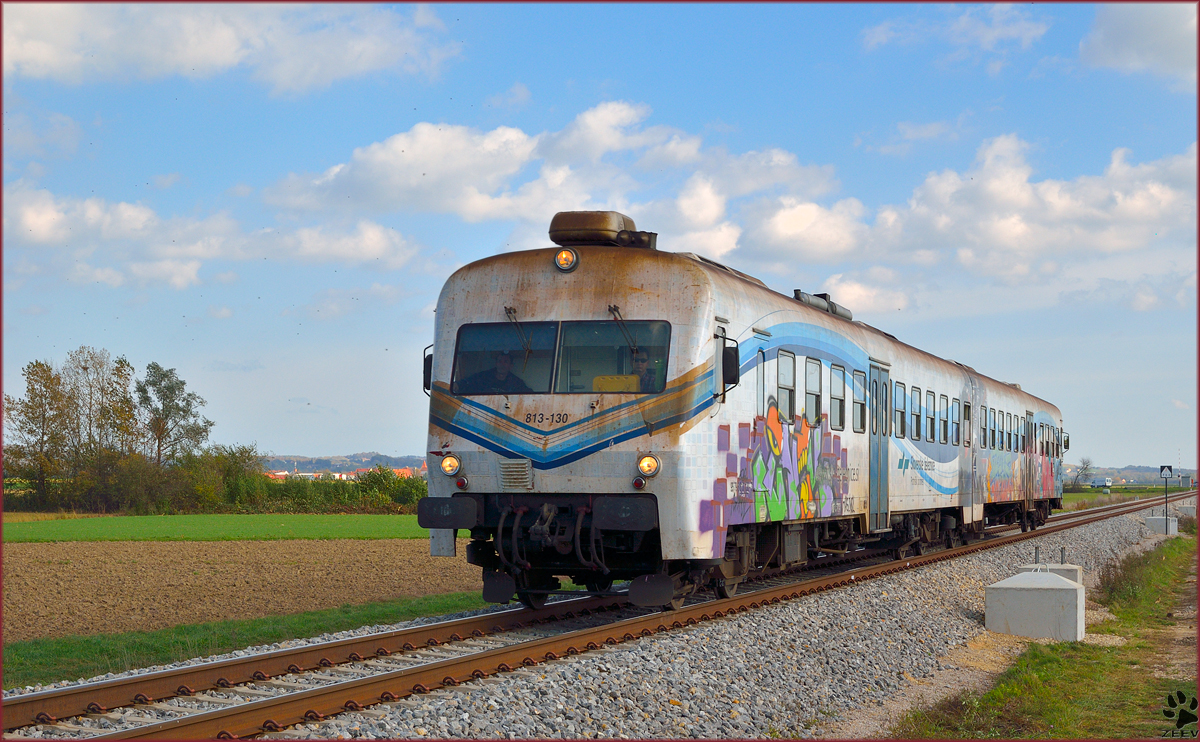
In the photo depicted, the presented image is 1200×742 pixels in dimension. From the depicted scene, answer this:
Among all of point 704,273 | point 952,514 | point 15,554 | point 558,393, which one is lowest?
point 15,554

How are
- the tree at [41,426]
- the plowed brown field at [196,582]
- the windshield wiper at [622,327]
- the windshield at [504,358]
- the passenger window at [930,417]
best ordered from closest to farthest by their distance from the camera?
the windshield wiper at [622,327] → the windshield at [504,358] → the plowed brown field at [196,582] → the passenger window at [930,417] → the tree at [41,426]

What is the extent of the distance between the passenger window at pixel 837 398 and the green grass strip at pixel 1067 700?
11.7 feet

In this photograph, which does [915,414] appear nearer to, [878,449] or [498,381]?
[878,449]

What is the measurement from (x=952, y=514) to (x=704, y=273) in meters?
14.0

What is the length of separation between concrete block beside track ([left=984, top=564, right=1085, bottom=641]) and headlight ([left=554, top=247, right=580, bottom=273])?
7111 millimetres

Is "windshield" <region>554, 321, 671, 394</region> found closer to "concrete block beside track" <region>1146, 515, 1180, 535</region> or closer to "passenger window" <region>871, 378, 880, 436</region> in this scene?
"passenger window" <region>871, 378, 880, 436</region>

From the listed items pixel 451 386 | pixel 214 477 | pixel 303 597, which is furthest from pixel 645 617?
pixel 214 477

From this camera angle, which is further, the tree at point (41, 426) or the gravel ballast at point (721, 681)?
the tree at point (41, 426)

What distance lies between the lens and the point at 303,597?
1714cm

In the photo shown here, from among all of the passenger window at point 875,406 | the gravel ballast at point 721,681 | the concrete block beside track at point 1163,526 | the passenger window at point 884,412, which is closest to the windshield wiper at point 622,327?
the gravel ballast at point 721,681

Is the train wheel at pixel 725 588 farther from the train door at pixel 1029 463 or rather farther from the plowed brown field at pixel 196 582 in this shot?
the train door at pixel 1029 463

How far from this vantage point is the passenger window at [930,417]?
63.7ft

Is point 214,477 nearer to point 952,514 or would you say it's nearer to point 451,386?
point 952,514

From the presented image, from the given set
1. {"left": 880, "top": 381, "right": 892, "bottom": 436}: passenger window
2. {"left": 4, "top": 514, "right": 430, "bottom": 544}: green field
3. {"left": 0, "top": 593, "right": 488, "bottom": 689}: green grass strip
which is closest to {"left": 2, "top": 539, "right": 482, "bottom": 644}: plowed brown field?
{"left": 0, "top": 593, "right": 488, "bottom": 689}: green grass strip
